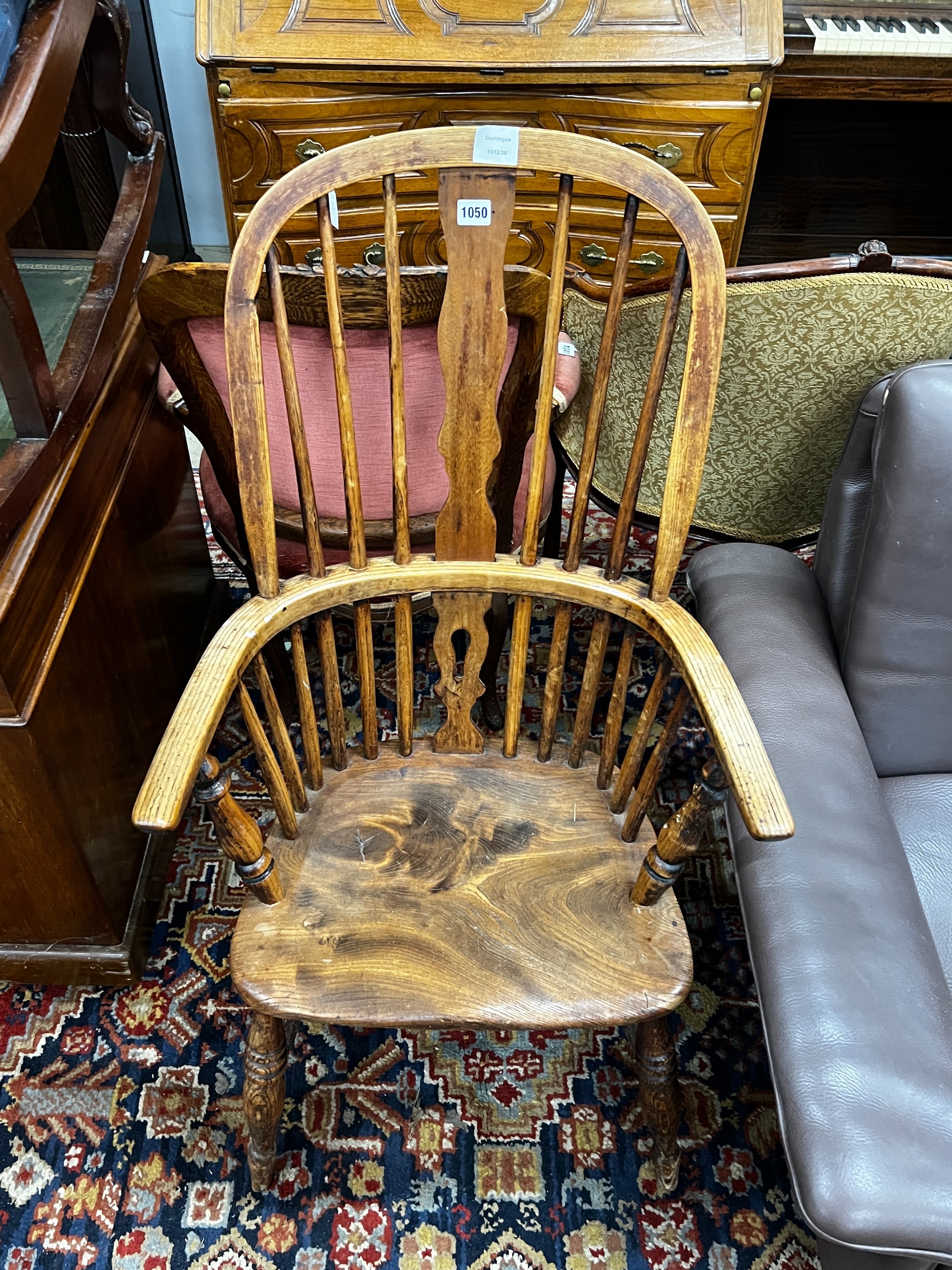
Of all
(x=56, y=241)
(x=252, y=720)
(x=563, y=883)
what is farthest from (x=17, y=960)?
(x=56, y=241)

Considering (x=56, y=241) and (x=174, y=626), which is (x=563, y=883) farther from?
(x=56, y=241)

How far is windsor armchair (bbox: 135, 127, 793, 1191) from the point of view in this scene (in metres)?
0.92

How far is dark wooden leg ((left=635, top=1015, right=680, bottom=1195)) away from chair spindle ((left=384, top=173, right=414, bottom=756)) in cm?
49

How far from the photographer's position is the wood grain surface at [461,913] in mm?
1020

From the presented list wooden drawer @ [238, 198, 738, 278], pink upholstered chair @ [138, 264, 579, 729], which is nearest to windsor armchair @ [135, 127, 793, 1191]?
pink upholstered chair @ [138, 264, 579, 729]

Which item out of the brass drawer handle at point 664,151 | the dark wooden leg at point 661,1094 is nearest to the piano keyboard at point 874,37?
the brass drawer handle at point 664,151

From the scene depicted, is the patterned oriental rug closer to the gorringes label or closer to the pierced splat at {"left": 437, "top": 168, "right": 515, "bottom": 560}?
the pierced splat at {"left": 437, "top": 168, "right": 515, "bottom": 560}

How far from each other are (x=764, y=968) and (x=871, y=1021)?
111 mm

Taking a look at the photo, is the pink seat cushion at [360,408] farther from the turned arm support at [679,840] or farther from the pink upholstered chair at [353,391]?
the turned arm support at [679,840]

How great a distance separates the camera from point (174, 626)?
1.70m

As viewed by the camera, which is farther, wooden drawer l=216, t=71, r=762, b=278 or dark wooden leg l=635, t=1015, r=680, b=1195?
wooden drawer l=216, t=71, r=762, b=278

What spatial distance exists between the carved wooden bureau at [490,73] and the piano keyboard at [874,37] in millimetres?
185

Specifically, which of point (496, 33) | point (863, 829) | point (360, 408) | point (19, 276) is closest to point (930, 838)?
Answer: point (863, 829)

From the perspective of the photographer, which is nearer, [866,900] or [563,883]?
[866,900]
